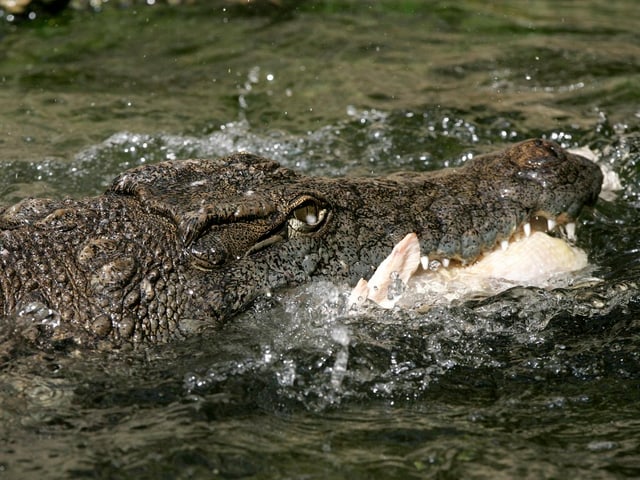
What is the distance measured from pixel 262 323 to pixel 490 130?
3.60 meters

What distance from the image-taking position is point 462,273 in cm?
509

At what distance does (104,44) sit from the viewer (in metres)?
9.61

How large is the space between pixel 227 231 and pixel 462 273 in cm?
128

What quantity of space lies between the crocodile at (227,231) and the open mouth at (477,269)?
42mm

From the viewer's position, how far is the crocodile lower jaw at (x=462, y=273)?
4871 millimetres

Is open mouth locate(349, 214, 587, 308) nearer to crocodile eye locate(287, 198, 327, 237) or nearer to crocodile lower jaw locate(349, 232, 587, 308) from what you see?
crocodile lower jaw locate(349, 232, 587, 308)

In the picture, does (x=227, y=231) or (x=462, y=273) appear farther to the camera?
(x=462, y=273)

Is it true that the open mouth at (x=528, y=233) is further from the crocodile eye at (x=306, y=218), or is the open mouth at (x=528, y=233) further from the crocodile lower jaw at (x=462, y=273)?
the crocodile eye at (x=306, y=218)

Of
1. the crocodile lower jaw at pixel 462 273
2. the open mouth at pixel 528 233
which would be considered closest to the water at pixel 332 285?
the crocodile lower jaw at pixel 462 273

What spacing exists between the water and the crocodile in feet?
0.49

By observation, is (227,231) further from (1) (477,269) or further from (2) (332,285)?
(1) (477,269)

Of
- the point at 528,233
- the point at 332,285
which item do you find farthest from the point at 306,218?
the point at 528,233

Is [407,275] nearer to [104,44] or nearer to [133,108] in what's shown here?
[133,108]

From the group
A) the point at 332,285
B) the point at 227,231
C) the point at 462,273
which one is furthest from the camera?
the point at 462,273
